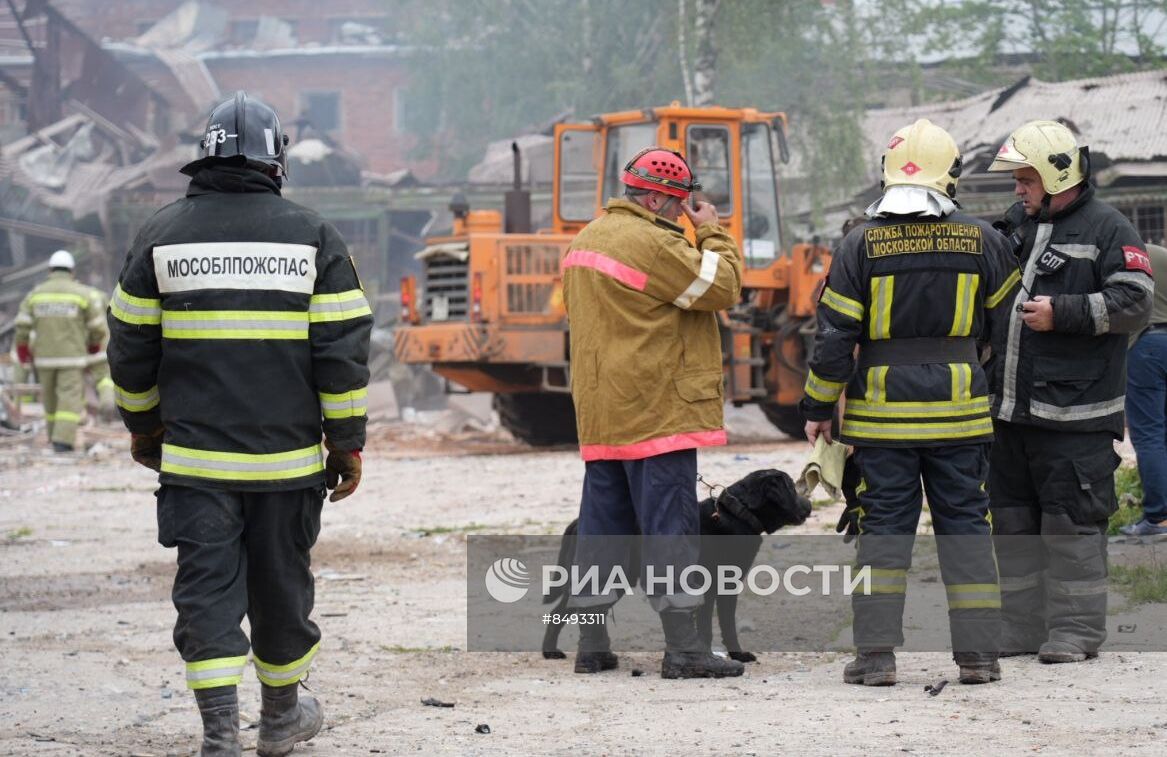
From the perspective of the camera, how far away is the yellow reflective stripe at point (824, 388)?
5.43m

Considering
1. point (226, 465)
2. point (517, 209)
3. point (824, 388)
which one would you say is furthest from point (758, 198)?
point (226, 465)

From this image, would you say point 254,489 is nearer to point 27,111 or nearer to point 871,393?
point 871,393

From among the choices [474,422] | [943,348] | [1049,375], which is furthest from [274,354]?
[474,422]

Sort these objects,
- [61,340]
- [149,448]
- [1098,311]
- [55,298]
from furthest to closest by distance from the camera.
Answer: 1. [55,298]
2. [61,340]
3. [1098,311]
4. [149,448]

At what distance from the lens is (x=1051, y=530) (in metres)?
5.72

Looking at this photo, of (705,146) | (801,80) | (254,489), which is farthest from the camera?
(801,80)

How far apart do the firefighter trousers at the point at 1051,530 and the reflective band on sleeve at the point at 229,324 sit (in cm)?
271

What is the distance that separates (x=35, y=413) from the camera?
71.5 ft

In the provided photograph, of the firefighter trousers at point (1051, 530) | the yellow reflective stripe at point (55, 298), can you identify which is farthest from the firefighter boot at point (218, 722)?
the yellow reflective stripe at point (55, 298)

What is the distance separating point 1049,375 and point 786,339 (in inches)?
389

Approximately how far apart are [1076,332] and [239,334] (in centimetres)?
285

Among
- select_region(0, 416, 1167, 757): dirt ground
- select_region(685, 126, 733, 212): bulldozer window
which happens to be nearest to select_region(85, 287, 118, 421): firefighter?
select_region(685, 126, 733, 212): bulldozer window

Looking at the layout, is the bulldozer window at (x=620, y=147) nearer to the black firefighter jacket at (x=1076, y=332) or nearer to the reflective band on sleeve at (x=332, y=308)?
the black firefighter jacket at (x=1076, y=332)

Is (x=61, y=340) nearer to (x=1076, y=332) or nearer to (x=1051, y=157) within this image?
(x=1051, y=157)
